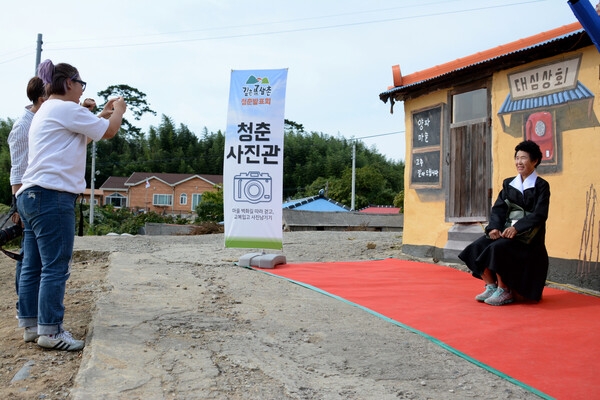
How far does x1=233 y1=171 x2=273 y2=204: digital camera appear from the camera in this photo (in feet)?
21.2

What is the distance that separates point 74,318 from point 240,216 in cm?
328

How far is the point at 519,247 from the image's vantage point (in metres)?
4.16

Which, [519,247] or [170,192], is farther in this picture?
[170,192]

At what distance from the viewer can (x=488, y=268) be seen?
4.16 metres

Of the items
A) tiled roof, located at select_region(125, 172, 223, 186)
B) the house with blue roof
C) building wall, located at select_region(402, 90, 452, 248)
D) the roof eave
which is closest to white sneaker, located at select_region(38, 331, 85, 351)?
the roof eave

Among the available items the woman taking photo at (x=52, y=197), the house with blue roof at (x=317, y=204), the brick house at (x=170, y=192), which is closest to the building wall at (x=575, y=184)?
the woman taking photo at (x=52, y=197)

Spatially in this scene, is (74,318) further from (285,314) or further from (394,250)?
(394,250)

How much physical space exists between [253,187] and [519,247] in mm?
3265

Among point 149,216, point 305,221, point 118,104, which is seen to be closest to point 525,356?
point 118,104

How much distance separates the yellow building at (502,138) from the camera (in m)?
4.99

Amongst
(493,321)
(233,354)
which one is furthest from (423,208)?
(233,354)

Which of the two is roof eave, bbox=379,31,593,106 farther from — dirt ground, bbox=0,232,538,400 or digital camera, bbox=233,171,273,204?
dirt ground, bbox=0,232,538,400

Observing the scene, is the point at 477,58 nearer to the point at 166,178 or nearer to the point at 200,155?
the point at 166,178

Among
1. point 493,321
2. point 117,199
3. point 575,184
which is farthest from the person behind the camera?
point 117,199
